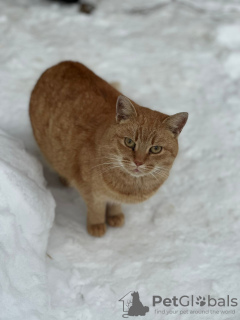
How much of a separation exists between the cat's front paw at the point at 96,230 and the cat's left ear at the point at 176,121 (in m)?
0.91

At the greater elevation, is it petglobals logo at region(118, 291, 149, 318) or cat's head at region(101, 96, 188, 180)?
cat's head at region(101, 96, 188, 180)

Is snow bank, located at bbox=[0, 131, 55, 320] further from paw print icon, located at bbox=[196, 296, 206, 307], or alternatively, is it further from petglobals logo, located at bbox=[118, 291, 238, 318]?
paw print icon, located at bbox=[196, 296, 206, 307]

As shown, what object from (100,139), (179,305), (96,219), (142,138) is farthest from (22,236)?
(179,305)

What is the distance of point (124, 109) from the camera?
2.35 meters

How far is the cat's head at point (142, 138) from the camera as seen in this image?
2324 millimetres

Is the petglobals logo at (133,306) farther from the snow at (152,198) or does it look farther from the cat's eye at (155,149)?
the cat's eye at (155,149)

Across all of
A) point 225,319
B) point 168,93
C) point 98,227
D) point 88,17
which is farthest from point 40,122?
point 88,17

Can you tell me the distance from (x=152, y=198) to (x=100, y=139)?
83 centimetres

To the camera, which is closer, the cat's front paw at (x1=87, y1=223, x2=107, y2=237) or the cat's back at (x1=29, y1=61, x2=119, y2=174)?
the cat's back at (x1=29, y1=61, x2=119, y2=174)

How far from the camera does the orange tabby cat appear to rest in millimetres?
2348

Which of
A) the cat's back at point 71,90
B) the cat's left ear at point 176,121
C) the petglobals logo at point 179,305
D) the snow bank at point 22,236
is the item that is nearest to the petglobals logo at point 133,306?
the petglobals logo at point 179,305

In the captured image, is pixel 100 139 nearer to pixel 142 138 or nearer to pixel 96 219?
pixel 142 138

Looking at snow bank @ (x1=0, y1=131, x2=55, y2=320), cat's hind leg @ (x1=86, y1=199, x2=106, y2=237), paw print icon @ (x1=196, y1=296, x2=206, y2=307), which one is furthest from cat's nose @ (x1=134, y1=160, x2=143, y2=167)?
paw print icon @ (x1=196, y1=296, x2=206, y2=307)

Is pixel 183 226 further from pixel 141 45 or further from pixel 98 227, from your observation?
pixel 141 45
